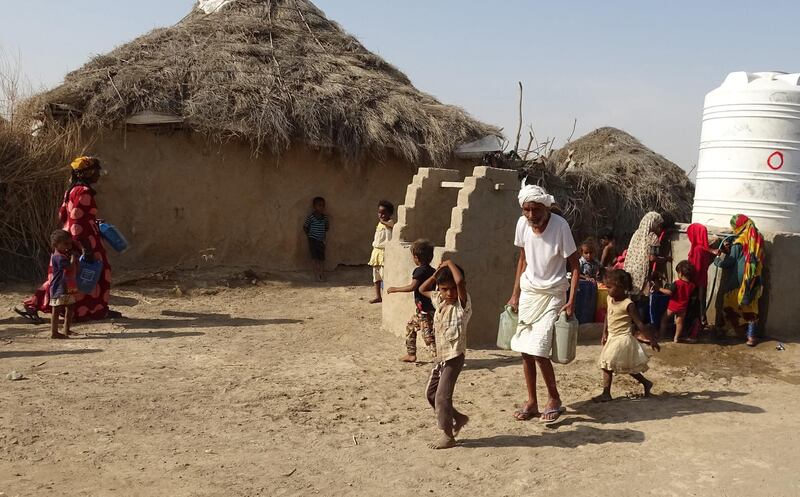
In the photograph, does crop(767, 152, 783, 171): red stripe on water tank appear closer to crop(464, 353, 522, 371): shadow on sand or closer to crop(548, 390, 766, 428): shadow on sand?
crop(548, 390, 766, 428): shadow on sand

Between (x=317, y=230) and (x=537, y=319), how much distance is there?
6.13 meters

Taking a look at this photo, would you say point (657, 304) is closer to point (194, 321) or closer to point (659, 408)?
point (659, 408)

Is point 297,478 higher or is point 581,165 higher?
point 581,165

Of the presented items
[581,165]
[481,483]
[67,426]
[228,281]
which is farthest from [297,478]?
[581,165]

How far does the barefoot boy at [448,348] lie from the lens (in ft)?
13.9

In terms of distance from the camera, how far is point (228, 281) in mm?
9844

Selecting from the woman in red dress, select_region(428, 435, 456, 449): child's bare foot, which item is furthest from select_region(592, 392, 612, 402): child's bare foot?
the woman in red dress

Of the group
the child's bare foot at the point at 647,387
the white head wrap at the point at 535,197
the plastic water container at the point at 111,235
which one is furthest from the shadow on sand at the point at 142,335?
the child's bare foot at the point at 647,387

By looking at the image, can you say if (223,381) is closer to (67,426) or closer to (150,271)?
(67,426)

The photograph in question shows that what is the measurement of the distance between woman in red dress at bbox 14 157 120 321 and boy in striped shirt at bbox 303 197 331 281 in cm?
342

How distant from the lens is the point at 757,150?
23.7 feet

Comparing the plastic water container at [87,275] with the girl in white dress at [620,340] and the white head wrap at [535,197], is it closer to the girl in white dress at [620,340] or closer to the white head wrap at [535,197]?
the white head wrap at [535,197]

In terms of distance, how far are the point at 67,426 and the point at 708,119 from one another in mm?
6326

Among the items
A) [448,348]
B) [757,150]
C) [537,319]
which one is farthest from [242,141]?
[448,348]
